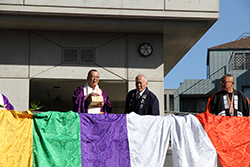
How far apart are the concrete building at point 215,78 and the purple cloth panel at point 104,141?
21.9m

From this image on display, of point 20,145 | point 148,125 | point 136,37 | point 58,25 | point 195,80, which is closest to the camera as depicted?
point 20,145

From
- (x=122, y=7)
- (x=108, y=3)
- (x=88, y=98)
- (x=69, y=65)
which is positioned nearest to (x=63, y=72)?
(x=69, y=65)

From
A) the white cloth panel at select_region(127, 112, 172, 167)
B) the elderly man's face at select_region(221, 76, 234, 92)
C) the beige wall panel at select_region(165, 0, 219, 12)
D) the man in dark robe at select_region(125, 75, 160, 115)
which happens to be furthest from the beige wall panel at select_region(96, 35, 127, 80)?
the white cloth panel at select_region(127, 112, 172, 167)

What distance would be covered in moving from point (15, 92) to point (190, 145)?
5045mm

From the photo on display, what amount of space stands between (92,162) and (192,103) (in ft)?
76.6

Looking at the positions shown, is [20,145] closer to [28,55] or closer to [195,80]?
[28,55]

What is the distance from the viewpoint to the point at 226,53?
28906 millimetres

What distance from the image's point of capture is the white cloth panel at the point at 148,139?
20.7ft

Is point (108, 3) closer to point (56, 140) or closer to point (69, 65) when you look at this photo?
point (69, 65)

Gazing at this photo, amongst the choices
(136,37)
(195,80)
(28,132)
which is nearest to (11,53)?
(136,37)

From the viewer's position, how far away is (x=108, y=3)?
9.44 meters

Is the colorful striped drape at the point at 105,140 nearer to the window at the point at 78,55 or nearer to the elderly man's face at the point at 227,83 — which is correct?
the elderly man's face at the point at 227,83

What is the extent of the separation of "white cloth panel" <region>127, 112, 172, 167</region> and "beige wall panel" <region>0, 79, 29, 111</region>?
13.5ft

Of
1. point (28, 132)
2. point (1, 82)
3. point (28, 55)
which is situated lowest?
point (28, 132)
